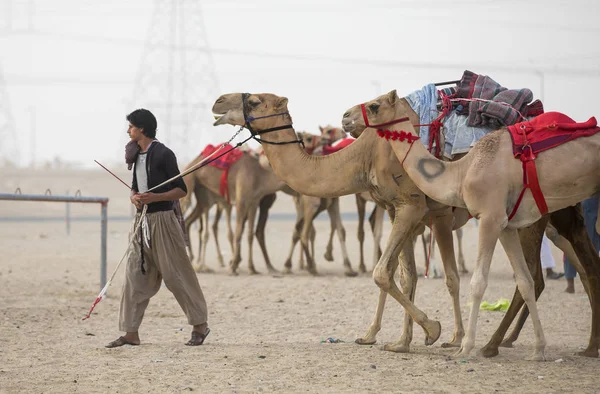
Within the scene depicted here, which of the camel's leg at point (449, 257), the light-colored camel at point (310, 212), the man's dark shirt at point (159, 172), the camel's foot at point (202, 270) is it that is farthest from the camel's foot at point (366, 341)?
the camel's foot at point (202, 270)

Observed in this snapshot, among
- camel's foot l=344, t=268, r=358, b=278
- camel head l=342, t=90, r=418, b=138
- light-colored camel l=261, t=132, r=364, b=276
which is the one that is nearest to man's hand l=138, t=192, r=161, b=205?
camel head l=342, t=90, r=418, b=138

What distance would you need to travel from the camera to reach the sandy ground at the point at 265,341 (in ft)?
22.1

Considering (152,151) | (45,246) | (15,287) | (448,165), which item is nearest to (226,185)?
(15,287)

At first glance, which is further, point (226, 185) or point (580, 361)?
point (226, 185)

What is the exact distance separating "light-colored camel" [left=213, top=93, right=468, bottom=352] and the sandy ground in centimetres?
80

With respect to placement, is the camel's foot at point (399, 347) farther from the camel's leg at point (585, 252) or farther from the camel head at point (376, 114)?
the camel head at point (376, 114)

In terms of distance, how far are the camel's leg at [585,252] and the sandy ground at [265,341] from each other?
10.8 inches

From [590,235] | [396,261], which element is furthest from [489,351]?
[590,235]

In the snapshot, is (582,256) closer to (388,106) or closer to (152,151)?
(388,106)

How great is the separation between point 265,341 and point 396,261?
1726 millimetres

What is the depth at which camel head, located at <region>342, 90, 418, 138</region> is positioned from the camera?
7.74 meters

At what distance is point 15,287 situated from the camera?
1310 centimetres

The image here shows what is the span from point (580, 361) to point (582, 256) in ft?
3.44

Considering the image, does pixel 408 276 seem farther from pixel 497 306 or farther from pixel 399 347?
pixel 497 306
